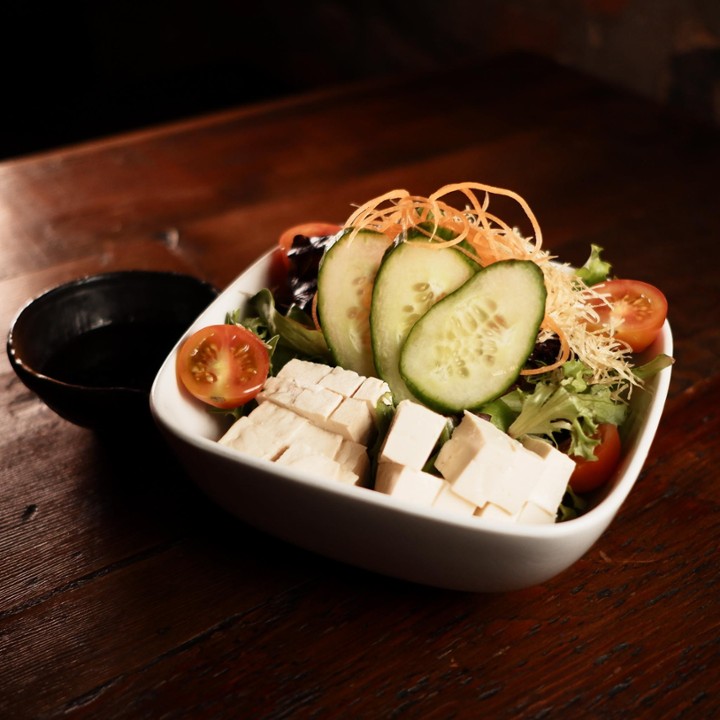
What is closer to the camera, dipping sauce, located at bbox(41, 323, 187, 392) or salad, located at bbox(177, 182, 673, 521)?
salad, located at bbox(177, 182, 673, 521)

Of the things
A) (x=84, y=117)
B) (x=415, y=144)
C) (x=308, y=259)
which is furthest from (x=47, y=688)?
(x=84, y=117)

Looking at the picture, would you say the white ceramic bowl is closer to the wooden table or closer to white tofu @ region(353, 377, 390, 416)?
the wooden table

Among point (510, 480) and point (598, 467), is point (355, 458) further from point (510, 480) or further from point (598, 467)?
point (598, 467)

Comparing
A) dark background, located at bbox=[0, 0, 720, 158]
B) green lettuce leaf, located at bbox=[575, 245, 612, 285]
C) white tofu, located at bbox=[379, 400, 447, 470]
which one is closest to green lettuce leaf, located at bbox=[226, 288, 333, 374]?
white tofu, located at bbox=[379, 400, 447, 470]

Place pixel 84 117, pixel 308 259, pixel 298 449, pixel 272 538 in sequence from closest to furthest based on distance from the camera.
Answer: pixel 298 449 < pixel 272 538 < pixel 308 259 < pixel 84 117

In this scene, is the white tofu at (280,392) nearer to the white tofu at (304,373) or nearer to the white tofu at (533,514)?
the white tofu at (304,373)

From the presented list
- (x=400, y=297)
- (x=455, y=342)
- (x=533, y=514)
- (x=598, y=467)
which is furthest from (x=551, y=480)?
(x=400, y=297)

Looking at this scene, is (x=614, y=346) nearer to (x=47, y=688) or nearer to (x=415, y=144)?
(x=47, y=688)
